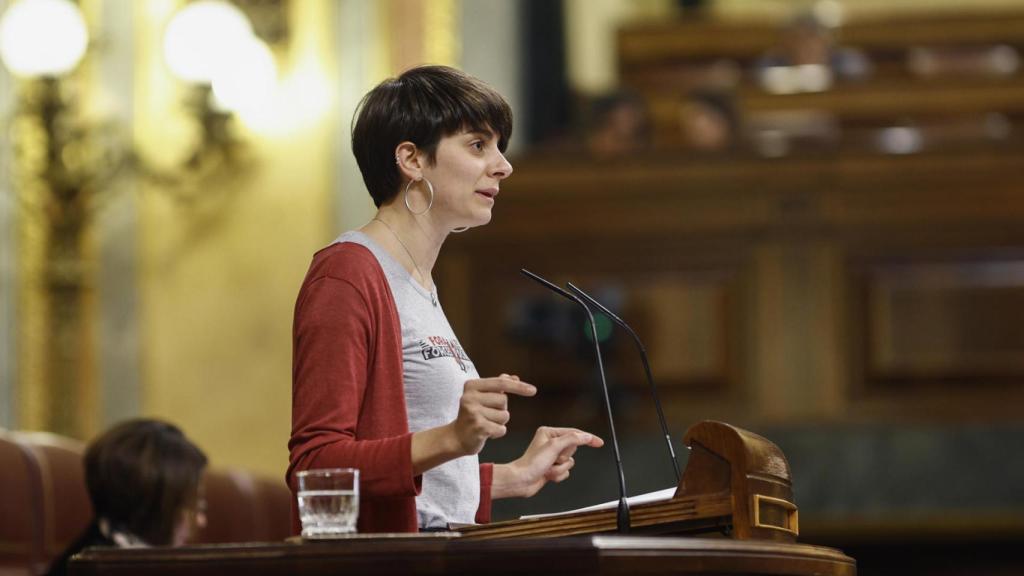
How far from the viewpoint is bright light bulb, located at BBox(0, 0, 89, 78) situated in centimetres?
603

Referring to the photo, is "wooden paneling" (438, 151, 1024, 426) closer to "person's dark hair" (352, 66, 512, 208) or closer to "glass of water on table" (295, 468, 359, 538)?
"person's dark hair" (352, 66, 512, 208)

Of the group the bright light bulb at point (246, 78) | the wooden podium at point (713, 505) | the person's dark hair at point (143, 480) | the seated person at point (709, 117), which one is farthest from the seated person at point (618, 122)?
the wooden podium at point (713, 505)

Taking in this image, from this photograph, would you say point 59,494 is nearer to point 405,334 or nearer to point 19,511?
point 19,511

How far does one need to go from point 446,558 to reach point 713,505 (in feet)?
1.13

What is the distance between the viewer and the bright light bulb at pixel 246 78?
6344 mm

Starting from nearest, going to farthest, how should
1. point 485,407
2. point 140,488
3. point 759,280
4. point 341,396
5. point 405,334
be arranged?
point 485,407 → point 341,396 → point 405,334 → point 140,488 → point 759,280

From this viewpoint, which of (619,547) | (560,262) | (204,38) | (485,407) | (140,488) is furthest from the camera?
(204,38)

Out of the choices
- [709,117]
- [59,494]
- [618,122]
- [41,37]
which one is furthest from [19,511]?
[709,117]

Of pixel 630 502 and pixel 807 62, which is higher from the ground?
pixel 807 62

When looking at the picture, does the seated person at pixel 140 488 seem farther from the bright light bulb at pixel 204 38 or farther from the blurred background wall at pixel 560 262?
the bright light bulb at pixel 204 38

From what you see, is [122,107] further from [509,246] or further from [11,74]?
[509,246]

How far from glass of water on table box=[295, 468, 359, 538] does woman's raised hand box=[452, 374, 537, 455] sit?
5.1 inches

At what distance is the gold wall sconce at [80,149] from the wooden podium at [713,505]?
4760 mm

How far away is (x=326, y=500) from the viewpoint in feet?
5.59
